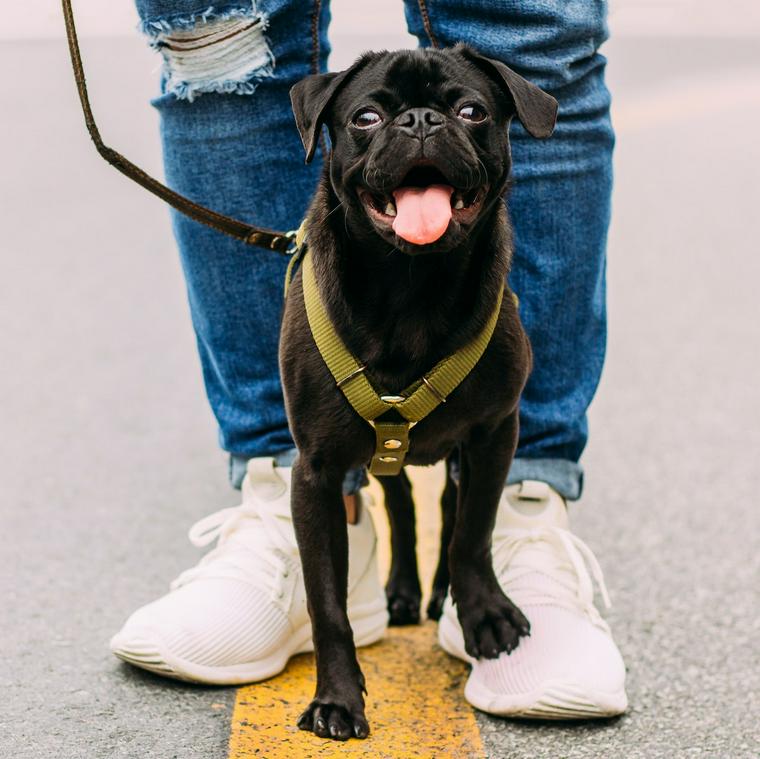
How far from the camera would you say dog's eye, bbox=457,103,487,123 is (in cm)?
239

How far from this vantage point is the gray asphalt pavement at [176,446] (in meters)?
2.48

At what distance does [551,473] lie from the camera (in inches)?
117

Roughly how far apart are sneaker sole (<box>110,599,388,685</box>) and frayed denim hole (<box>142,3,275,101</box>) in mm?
1142

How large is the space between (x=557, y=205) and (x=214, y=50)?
798 millimetres

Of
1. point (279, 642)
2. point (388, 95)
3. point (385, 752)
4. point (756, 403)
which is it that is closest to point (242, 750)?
point (385, 752)

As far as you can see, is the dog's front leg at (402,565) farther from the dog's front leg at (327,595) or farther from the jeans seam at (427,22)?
the jeans seam at (427,22)

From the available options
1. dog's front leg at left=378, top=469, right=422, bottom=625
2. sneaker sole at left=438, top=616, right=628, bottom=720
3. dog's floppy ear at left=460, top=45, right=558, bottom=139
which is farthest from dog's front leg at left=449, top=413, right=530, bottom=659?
dog's floppy ear at left=460, top=45, right=558, bottom=139

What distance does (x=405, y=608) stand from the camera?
9.98ft

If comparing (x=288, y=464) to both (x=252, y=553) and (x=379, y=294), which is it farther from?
(x=379, y=294)

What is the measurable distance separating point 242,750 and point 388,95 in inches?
47.0

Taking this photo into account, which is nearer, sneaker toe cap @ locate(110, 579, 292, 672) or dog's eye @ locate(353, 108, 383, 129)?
dog's eye @ locate(353, 108, 383, 129)

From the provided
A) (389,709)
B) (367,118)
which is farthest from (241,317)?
(389,709)

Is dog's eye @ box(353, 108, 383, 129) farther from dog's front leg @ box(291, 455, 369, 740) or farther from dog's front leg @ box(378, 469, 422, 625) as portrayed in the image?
dog's front leg @ box(378, 469, 422, 625)

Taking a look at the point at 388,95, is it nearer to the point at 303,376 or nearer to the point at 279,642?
the point at 303,376
